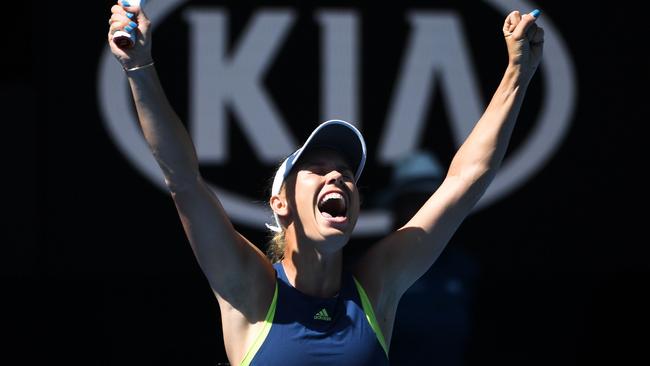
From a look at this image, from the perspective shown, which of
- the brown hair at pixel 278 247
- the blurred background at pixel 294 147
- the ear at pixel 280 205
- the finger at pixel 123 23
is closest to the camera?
the finger at pixel 123 23

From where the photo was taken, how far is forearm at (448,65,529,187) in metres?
2.92

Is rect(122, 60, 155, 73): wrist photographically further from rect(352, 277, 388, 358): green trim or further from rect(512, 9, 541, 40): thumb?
rect(512, 9, 541, 40): thumb

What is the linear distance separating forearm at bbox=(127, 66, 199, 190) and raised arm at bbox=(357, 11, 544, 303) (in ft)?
1.90

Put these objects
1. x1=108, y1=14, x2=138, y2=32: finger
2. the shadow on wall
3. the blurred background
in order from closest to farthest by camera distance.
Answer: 1. x1=108, y1=14, x2=138, y2=32: finger
2. the shadow on wall
3. the blurred background

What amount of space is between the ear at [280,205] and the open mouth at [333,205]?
3.2 inches

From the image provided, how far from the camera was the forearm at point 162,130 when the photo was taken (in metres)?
2.51

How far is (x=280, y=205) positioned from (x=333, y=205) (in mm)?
125

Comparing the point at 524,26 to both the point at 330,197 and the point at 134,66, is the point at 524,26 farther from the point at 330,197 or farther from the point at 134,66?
the point at 134,66

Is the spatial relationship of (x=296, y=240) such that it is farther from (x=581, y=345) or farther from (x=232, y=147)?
Result: (x=581, y=345)

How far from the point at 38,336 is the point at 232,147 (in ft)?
3.53

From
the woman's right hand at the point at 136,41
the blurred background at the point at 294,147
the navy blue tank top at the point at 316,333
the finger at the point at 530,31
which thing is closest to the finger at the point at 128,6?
the woman's right hand at the point at 136,41

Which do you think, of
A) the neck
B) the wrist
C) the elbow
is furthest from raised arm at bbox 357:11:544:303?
the wrist

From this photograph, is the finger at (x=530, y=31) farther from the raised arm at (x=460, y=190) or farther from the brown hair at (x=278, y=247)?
the brown hair at (x=278, y=247)

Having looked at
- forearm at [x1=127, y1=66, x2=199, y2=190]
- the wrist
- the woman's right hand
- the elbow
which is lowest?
the elbow
